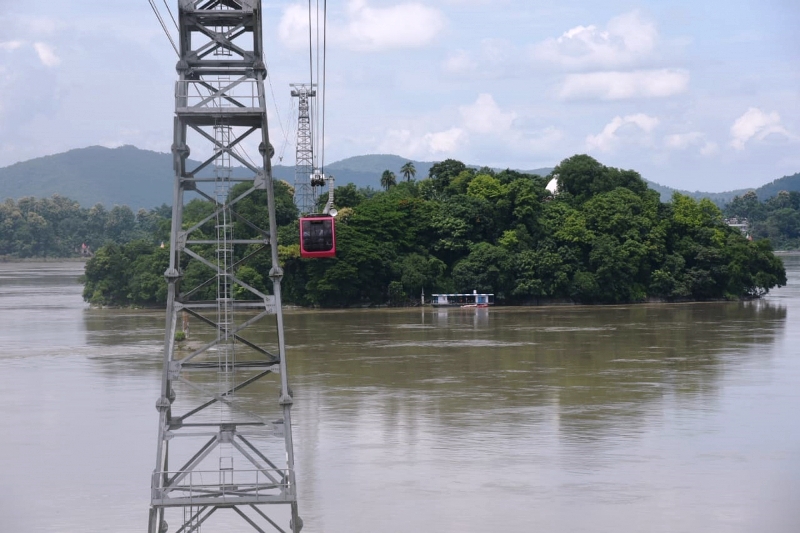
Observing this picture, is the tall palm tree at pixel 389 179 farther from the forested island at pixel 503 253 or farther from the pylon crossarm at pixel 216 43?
the pylon crossarm at pixel 216 43

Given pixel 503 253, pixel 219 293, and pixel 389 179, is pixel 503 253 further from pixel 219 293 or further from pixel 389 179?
pixel 219 293

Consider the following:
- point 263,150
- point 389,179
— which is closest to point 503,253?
point 389,179

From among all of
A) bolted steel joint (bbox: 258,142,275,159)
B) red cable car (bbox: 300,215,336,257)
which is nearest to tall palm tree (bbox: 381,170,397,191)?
red cable car (bbox: 300,215,336,257)

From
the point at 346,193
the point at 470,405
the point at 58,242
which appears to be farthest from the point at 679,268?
the point at 58,242

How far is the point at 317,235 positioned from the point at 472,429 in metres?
8.35

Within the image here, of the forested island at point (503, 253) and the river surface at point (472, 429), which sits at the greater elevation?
the forested island at point (503, 253)

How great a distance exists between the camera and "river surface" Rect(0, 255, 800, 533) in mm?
20547

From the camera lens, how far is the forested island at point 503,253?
68.6 meters

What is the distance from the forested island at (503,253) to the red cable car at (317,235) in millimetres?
43598

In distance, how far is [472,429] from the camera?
27969mm

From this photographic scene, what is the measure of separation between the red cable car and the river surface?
4.80 metres

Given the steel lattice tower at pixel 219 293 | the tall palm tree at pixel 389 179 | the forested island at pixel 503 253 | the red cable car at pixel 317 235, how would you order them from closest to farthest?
the steel lattice tower at pixel 219 293 → the red cable car at pixel 317 235 → the forested island at pixel 503 253 → the tall palm tree at pixel 389 179

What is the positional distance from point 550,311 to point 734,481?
4373 cm

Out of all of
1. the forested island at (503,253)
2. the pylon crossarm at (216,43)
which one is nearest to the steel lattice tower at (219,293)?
the pylon crossarm at (216,43)
